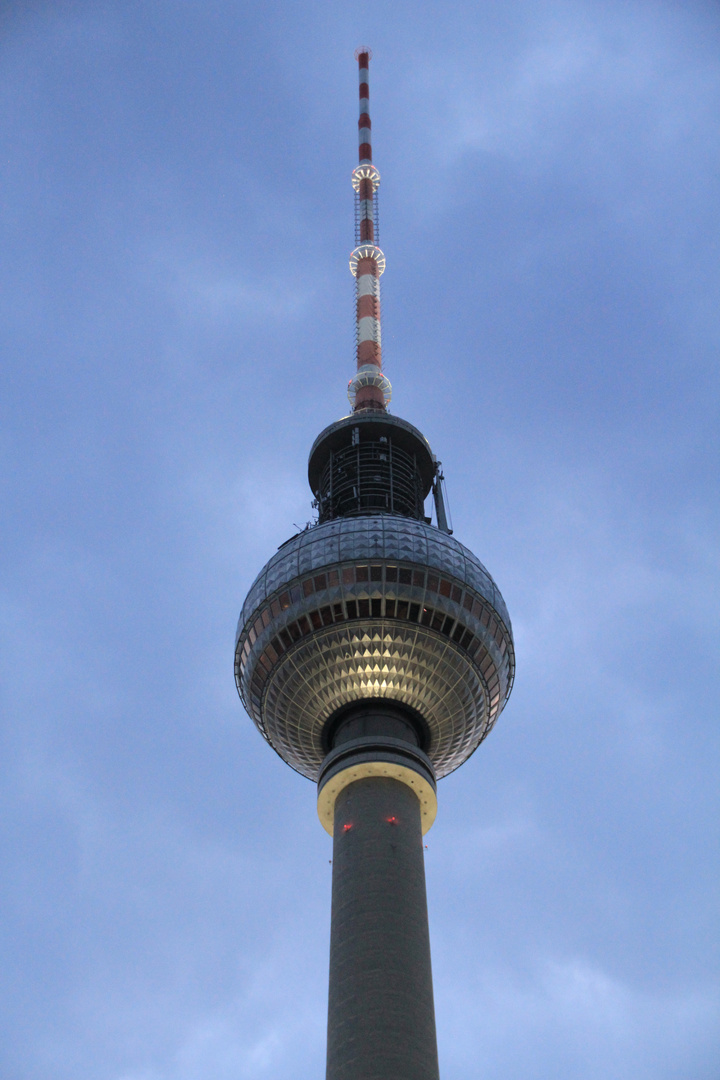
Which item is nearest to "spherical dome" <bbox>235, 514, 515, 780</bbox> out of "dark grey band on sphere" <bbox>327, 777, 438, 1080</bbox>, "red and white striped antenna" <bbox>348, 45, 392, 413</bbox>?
"dark grey band on sphere" <bbox>327, 777, 438, 1080</bbox>

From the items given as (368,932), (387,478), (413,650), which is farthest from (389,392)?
(368,932)

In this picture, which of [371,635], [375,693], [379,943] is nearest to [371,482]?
[371,635]

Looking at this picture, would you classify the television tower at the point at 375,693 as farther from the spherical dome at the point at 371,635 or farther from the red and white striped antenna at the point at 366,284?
the red and white striped antenna at the point at 366,284

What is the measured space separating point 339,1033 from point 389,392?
3891 cm

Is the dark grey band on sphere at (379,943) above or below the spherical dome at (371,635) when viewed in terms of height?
below

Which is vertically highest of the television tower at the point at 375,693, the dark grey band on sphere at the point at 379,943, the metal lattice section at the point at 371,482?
the metal lattice section at the point at 371,482

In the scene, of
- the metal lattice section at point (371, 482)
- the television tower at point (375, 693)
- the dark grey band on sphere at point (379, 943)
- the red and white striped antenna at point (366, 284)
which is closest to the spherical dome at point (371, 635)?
the television tower at point (375, 693)

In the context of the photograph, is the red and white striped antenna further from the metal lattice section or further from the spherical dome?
the spherical dome

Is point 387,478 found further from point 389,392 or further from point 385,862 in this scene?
point 385,862

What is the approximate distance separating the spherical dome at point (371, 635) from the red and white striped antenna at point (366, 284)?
15.2 meters

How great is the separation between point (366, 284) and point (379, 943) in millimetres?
44359

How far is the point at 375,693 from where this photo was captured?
4866 centimetres

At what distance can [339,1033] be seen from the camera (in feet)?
128

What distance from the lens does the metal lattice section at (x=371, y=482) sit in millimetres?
57906
